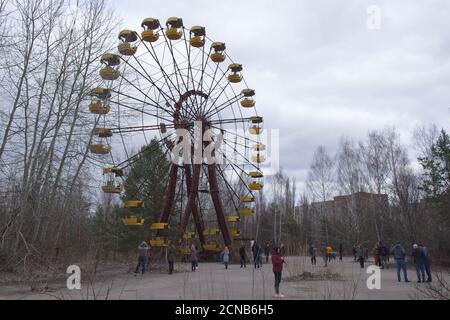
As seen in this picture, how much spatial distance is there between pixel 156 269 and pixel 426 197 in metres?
19.7

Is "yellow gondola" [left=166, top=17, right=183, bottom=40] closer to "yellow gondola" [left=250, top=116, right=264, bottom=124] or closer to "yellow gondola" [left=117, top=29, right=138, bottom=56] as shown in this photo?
"yellow gondola" [left=117, top=29, right=138, bottom=56]

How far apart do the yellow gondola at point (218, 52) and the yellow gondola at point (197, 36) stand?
1.33 meters

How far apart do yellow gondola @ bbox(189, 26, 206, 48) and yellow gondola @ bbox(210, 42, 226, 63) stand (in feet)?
4.37

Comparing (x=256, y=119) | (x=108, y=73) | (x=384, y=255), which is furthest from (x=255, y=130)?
(x=384, y=255)

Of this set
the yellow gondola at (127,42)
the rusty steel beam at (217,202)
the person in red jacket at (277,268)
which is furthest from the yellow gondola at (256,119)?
the person in red jacket at (277,268)

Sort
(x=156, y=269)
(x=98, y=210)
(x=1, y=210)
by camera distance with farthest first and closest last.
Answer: (x=98, y=210) → (x=156, y=269) → (x=1, y=210)

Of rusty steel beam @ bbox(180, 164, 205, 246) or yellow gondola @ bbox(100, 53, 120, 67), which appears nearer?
yellow gondola @ bbox(100, 53, 120, 67)

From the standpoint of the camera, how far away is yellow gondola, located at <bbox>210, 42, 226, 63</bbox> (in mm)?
28938

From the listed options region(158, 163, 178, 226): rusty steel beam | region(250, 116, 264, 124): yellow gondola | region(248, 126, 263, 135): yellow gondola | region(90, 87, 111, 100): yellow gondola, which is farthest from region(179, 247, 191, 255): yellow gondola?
region(90, 87, 111, 100): yellow gondola

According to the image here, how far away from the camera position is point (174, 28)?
27.0m

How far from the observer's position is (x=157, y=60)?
94.1 feet

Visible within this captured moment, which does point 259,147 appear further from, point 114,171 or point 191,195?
point 114,171
